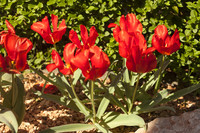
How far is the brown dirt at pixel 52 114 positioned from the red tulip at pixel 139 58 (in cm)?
98

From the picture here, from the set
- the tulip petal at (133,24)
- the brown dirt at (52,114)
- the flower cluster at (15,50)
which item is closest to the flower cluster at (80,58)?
the flower cluster at (15,50)

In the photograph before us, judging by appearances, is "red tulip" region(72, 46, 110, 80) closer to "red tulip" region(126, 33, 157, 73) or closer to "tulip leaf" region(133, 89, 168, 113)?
"red tulip" region(126, 33, 157, 73)

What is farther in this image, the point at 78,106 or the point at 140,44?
the point at 78,106

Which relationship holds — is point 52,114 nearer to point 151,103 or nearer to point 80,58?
point 151,103

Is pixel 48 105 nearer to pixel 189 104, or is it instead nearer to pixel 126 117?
pixel 126 117

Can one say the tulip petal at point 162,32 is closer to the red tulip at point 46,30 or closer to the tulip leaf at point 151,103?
the tulip leaf at point 151,103

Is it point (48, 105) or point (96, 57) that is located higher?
point (96, 57)

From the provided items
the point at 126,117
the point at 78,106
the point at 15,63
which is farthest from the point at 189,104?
the point at 15,63

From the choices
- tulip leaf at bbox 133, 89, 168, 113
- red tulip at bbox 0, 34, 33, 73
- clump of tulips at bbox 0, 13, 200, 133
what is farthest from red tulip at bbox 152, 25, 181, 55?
red tulip at bbox 0, 34, 33, 73

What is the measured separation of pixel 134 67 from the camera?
1980 millimetres

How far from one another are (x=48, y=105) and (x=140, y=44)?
1.59 metres

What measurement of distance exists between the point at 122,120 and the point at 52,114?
0.91 metres

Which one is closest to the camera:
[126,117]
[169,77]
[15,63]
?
[15,63]

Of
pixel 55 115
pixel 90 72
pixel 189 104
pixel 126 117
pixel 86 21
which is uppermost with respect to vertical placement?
pixel 90 72
